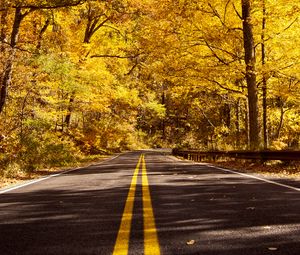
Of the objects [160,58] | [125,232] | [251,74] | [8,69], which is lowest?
[125,232]

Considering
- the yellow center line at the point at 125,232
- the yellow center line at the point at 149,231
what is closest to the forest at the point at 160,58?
the yellow center line at the point at 125,232

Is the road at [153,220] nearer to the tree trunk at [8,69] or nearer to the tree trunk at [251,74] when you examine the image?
the tree trunk at [8,69]

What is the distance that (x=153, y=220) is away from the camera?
556 cm

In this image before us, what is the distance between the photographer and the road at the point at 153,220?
13.9 ft

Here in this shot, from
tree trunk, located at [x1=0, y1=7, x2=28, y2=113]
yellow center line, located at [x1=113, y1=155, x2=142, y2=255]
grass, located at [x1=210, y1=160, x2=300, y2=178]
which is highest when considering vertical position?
tree trunk, located at [x1=0, y1=7, x2=28, y2=113]

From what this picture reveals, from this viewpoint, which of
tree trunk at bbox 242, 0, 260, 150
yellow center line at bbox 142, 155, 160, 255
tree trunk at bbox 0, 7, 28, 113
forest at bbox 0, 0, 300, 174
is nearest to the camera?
yellow center line at bbox 142, 155, 160, 255

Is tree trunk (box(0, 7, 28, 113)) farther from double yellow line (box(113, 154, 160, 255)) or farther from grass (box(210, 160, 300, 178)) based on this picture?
double yellow line (box(113, 154, 160, 255))

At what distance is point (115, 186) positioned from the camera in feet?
32.2

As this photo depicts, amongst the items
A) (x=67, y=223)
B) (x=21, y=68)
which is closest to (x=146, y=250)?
(x=67, y=223)

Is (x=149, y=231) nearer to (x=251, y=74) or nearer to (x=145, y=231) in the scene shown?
(x=145, y=231)

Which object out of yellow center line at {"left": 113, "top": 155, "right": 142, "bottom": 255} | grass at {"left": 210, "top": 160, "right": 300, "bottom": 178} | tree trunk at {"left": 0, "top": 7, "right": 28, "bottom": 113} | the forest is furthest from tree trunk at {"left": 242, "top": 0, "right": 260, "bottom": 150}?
yellow center line at {"left": 113, "top": 155, "right": 142, "bottom": 255}

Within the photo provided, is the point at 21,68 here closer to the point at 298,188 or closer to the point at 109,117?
the point at 298,188

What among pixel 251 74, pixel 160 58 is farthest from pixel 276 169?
pixel 160 58

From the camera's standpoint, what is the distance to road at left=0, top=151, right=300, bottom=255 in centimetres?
423
